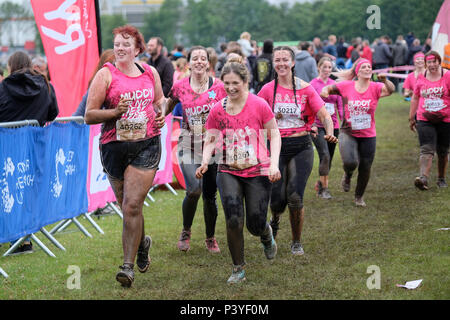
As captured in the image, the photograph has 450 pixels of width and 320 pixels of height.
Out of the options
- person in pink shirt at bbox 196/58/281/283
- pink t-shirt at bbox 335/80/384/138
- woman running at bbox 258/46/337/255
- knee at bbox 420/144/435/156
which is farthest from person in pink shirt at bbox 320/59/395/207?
person in pink shirt at bbox 196/58/281/283

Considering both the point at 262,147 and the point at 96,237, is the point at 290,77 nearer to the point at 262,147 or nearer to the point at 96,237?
the point at 262,147

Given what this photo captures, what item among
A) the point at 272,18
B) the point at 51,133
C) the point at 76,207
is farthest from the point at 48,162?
the point at 272,18

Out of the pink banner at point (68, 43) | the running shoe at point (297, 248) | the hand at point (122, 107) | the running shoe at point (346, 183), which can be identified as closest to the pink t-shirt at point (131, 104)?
the hand at point (122, 107)

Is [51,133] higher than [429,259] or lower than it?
higher

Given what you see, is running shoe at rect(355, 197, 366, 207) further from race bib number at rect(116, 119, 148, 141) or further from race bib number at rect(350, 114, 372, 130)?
race bib number at rect(116, 119, 148, 141)

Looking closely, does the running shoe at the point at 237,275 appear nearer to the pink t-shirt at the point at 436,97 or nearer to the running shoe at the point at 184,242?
the running shoe at the point at 184,242

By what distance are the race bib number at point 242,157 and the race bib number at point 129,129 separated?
2.76ft

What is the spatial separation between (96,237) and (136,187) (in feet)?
9.82

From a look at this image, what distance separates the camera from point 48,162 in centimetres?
809

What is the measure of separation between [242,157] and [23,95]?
335 cm

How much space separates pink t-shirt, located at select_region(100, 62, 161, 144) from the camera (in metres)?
6.13

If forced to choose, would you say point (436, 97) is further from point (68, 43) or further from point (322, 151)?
point (68, 43)

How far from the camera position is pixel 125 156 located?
6.28 metres

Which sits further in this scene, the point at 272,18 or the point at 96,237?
the point at 272,18
